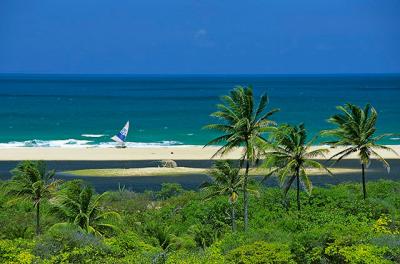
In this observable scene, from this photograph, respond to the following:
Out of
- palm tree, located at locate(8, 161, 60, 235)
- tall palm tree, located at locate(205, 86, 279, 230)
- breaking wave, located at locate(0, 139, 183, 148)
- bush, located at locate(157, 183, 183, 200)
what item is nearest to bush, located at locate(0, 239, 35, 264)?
A: palm tree, located at locate(8, 161, 60, 235)

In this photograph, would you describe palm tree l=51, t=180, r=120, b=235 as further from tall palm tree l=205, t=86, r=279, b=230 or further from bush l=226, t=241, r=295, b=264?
bush l=226, t=241, r=295, b=264

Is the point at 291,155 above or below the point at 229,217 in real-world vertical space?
above

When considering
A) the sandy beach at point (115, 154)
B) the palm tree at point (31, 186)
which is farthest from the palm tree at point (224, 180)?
the sandy beach at point (115, 154)

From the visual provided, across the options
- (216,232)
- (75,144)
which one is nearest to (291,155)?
(216,232)

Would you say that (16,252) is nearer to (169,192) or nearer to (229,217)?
(229,217)

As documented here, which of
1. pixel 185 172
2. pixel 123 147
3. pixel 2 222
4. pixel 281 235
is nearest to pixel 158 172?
pixel 185 172

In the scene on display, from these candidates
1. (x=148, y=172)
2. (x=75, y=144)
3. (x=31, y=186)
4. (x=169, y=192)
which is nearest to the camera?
(x=31, y=186)

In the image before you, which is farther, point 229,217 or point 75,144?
point 75,144

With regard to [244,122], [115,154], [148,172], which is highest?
[115,154]
